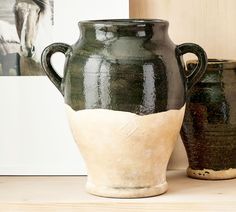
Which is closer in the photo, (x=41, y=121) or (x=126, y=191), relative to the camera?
(x=126, y=191)

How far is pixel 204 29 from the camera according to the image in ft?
2.99

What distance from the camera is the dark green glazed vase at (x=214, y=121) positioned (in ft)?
2.67

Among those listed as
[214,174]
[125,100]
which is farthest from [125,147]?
[214,174]

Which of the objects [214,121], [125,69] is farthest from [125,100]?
[214,121]

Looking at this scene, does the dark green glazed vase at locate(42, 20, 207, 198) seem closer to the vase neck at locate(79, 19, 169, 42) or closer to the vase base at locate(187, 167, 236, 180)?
the vase neck at locate(79, 19, 169, 42)

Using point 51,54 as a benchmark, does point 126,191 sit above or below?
below

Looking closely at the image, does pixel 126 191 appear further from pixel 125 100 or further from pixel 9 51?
pixel 9 51

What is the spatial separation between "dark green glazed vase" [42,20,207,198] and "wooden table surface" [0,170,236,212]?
0.08ft

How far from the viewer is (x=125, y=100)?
2.33 feet

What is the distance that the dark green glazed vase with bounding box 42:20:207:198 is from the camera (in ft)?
2.34

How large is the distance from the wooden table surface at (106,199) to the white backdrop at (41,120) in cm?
5

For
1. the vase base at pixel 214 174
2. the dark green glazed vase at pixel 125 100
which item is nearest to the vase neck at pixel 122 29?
the dark green glazed vase at pixel 125 100

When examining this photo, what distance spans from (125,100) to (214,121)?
16 centimetres

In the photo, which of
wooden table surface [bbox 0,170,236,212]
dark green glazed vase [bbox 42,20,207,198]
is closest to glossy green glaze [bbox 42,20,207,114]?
dark green glazed vase [bbox 42,20,207,198]
